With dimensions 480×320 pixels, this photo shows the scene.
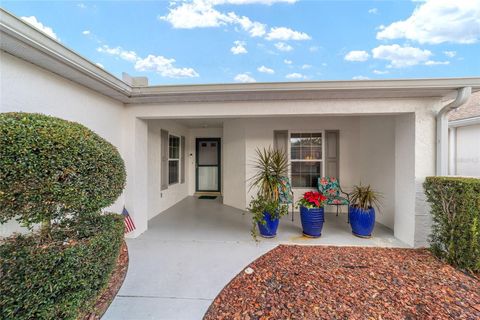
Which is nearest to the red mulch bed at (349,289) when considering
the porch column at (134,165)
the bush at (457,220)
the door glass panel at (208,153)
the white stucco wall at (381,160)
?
the bush at (457,220)

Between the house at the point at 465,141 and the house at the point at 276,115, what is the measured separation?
3.45 m

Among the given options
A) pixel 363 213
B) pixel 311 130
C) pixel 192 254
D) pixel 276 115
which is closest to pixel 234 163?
pixel 311 130

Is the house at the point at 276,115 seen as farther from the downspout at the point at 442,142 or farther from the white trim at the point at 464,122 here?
the white trim at the point at 464,122

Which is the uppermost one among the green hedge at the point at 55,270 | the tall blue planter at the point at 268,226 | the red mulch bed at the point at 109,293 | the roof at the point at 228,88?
the roof at the point at 228,88

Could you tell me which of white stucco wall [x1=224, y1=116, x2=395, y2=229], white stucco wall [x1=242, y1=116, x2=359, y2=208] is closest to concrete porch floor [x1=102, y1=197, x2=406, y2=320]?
white stucco wall [x1=224, y1=116, x2=395, y2=229]

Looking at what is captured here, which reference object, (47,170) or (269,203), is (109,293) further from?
(269,203)

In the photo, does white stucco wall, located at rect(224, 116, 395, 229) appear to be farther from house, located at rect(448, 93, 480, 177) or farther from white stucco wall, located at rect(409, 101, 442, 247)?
house, located at rect(448, 93, 480, 177)

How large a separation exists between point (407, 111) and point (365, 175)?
1.99 m

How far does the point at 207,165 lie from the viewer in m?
7.32

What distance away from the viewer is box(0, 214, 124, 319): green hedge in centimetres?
133

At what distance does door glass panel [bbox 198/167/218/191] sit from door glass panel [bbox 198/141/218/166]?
0.23m

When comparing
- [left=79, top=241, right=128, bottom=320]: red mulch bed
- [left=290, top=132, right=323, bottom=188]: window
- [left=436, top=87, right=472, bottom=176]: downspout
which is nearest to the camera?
[left=79, top=241, right=128, bottom=320]: red mulch bed

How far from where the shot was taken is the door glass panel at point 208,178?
24.1ft

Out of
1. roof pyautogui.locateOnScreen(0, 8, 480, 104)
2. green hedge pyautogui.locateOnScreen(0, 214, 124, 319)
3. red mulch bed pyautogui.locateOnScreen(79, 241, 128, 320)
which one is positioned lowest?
red mulch bed pyautogui.locateOnScreen(79, 241, 128, 320)
